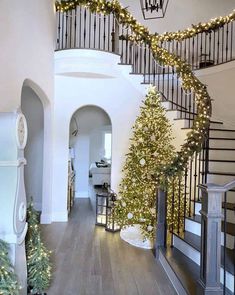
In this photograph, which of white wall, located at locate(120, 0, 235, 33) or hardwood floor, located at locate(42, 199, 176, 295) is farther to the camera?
white wall, located at locate(120, 0, 235, 33)

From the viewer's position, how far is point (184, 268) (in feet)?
11.1

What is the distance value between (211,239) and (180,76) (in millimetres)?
3903

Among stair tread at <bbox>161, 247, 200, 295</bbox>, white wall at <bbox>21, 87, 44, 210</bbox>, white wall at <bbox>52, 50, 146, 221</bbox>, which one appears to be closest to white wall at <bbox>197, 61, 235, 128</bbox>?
white wall at <bbox>52, 50, 146, 221</bbox>

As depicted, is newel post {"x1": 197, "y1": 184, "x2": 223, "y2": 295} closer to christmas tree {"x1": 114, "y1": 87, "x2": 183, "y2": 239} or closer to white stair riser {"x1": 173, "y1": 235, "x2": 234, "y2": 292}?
white stair riser {"x1": 173, "y1": 235, "x2": 234, "y2": 292}

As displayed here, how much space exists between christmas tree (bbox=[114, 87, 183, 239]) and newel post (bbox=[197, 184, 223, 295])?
2345 millimetres

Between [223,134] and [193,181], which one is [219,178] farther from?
[223,134]

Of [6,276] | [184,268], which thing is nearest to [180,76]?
[184,268]

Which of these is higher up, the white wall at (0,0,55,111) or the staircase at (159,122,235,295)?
the white wall at (0,0,55,111)

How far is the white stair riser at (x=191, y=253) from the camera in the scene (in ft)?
9.29

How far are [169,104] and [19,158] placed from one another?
418 centimetres

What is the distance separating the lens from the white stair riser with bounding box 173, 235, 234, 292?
283 cm

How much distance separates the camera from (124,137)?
6.53 meters

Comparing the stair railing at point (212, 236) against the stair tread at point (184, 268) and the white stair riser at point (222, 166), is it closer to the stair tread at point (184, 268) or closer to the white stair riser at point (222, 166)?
the stair tread at point (184, 268)

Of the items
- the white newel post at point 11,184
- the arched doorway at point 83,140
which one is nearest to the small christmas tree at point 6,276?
the white newel post at point 11,184
